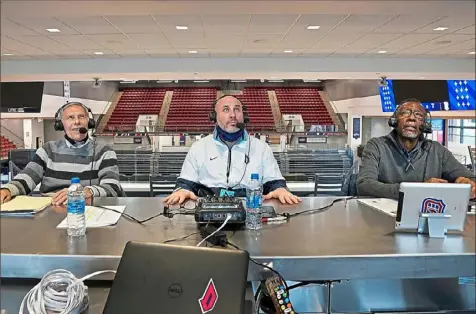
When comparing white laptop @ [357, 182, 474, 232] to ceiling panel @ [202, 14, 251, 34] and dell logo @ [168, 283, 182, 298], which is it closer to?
dell logo @ [168, 283, 182, 298]

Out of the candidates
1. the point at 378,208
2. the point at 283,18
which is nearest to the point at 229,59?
the point at 283,18

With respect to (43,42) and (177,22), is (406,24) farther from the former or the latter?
(43,42)

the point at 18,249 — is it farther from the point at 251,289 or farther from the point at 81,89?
the point at 81,89

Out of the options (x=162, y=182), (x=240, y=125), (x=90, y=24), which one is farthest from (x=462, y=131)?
(x=240, y=125)

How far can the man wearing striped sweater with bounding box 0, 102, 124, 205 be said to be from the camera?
2.27 meters

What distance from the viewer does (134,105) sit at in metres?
18.8

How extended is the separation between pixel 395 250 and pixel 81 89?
13.7 m

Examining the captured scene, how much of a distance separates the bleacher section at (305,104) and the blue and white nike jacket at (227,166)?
14266 millimetres

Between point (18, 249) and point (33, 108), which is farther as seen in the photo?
point (33, 108)

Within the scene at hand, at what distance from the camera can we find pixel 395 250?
1.21 m

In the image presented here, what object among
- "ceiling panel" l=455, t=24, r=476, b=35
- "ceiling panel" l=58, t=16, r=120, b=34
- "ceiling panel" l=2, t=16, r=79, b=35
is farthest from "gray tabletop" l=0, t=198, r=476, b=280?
"ceiling panel" l=455, t=24, r=476, b=35

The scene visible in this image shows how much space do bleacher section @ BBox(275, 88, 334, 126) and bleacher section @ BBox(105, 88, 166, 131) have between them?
5530 millimetres

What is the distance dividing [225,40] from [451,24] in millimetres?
3177

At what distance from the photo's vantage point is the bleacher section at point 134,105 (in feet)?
57.2
